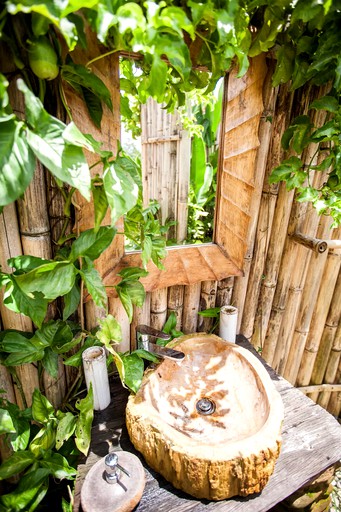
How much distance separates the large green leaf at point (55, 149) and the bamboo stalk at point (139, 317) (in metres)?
0.68

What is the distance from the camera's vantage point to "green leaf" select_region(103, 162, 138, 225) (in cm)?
68

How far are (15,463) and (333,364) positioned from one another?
175cm

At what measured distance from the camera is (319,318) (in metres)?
1.67

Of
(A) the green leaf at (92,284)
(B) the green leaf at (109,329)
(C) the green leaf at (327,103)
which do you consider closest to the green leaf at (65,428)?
(B) the green leaf at (109,329)

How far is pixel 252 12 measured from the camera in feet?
2.79

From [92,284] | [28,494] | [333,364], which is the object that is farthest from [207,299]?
[333,364]

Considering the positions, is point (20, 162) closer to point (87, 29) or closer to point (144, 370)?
point (87, 29)

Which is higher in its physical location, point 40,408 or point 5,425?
point 5,425

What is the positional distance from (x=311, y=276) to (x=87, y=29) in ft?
4.40

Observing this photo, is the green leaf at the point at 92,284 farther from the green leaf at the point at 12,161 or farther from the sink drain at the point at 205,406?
the sink drain at the point at 205,406

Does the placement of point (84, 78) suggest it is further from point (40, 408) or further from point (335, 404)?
point (335, 404)

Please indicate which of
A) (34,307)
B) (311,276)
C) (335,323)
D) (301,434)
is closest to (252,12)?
(34,307)

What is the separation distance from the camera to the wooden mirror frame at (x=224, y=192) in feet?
2.96

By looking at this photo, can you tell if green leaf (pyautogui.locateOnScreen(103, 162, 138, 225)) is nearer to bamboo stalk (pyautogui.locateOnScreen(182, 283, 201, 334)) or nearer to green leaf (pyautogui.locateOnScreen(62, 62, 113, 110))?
green leaf (pyautogui.locateOnScreen(62, 62, 113, 110))
